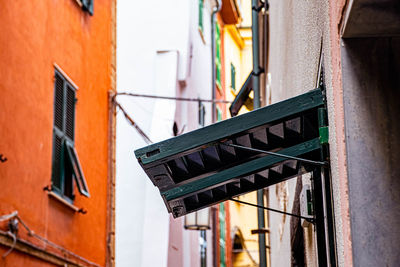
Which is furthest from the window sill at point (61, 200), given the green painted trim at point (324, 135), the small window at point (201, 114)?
the small window at point (201, 114)

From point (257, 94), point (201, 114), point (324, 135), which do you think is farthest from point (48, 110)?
point (201, 114)

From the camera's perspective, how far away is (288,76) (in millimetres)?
7152

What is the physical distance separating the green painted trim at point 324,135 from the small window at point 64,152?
7400 millimetres

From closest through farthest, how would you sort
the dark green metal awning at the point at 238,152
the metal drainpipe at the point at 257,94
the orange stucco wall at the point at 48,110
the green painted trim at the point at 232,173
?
the dark green metal awning at the point at 238,152 < the green painted trim at the point at 232,173 < the orange stucco wall at the point at 48,110 < the metal drainpipe at the point at 257,94

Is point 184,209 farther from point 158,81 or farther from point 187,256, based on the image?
point 187,256

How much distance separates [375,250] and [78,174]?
872 cm

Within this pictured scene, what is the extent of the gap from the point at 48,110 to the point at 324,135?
24.6 feet

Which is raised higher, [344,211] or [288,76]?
[288,76]

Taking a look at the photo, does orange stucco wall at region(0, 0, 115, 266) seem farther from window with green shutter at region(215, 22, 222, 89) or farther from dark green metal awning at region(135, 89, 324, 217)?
window with green shutter at region(215, 22, 222, 89)

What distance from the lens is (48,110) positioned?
1108 centimetres

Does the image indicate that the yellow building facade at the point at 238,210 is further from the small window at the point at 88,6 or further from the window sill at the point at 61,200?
the window sill at the point at 61,200

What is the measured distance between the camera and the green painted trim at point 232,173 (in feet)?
14.4

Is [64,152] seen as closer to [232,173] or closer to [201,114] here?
[232,173]

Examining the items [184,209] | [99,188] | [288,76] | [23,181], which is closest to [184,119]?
[99,188]
